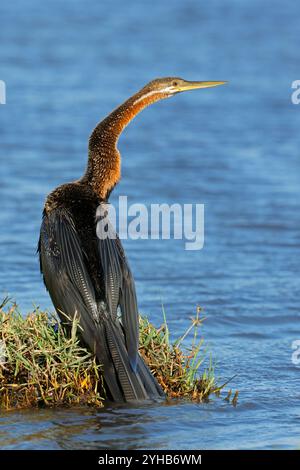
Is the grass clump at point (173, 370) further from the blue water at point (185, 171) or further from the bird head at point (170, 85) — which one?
the bird head at point (170, 85)

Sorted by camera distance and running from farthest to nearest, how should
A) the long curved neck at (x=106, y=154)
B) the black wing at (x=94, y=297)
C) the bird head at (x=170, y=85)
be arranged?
the bird head at (x=170, y=85), the long curved neck at (x=106, y=154), the black wing at (x=94, y=297)

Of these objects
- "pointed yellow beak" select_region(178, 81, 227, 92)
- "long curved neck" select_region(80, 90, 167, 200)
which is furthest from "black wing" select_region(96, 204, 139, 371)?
"pointed yellow beak" select_region(178, 81, 227, 92)

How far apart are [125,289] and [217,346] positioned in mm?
1737

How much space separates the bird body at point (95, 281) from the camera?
661 cm

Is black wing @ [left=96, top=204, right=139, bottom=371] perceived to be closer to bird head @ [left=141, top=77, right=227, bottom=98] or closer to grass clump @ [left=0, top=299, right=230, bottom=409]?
grass clump @ [left=0, top=299, right=230, bottom=409]

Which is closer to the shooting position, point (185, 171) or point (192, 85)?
point (192, 85)

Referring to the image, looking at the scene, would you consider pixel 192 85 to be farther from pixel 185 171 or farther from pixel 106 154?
pixel 185 171

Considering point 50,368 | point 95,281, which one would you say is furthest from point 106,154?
point 50,368

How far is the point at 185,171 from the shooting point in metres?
14.5

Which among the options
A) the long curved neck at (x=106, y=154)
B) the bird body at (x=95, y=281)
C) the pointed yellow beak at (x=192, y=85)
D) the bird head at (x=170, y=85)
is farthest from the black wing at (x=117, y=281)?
the pointed yellow beak at (x=192, y=85)

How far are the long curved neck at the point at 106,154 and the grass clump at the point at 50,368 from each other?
114 cm

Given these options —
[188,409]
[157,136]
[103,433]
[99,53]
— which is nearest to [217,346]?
[188,409]

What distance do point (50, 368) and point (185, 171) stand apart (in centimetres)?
838

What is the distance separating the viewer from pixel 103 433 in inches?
250
